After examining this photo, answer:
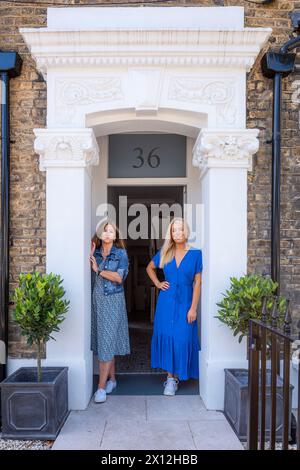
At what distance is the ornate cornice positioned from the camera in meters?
3.99

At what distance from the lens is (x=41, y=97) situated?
438 cm

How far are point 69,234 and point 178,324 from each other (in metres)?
1.62

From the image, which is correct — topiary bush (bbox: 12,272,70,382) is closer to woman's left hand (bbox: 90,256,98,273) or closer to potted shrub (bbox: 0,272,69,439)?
potted shrub (bbox: 0,272,69,439)

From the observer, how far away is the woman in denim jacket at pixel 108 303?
14.3ft

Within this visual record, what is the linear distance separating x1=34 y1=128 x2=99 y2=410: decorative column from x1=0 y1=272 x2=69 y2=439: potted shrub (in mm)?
326

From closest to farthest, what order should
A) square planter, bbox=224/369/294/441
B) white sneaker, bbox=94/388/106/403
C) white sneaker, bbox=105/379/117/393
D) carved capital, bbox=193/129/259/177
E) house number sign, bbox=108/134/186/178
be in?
square planter, bbox=224/369/294/441
carved capital, bbox=193/129/259/177
white sneaker, bbox=94/388/106/403
white sneaker, bbox=105/379/117/393
house number sign, bbox=108/134/186/178

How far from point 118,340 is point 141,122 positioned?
2.50 m

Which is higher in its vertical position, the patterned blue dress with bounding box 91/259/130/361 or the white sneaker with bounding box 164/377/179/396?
the patterned blue dress with bounding box 91/259/130/361

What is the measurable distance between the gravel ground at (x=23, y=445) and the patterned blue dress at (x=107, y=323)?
1.09 m

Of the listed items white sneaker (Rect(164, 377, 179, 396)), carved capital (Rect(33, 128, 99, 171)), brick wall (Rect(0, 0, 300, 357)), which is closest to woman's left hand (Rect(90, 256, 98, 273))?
brick wall (Rect(0, 0, 300, 357))

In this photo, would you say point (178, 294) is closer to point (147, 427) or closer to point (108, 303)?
point (108, 303)

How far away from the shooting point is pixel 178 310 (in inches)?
180
